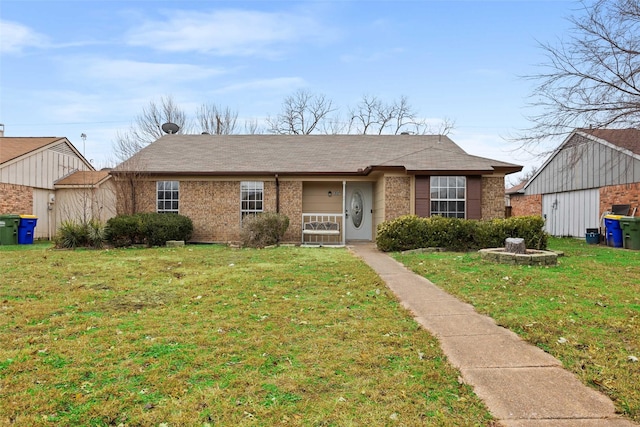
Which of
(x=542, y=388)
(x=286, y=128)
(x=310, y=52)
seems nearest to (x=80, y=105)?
(x=310, y=52)

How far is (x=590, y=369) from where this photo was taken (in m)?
3.31

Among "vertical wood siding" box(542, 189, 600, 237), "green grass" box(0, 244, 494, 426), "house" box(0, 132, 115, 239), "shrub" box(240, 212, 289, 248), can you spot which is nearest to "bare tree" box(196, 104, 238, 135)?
"house" box(0, 132, 115, 239)

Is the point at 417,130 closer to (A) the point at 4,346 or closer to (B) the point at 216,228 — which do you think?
(B) the point at 216,228

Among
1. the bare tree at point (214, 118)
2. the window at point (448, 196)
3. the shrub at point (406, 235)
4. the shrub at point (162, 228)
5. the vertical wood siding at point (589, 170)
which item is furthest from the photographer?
the bare tree at point (214, 118)

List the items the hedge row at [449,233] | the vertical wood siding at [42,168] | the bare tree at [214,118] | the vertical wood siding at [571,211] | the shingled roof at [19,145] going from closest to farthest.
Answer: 1. the hedge row at [449,233]
2. the vertical wood siding at [42,168]
3. the shingled roof at [19,145]
4. the vertical wood siding at [571,211]
5. the bare tree at [214,118]

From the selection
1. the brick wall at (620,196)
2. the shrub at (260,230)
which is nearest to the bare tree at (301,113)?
the shrub at (260,230)

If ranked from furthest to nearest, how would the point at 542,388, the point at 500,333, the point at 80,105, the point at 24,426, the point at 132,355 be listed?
the point at 80,105
the point at 500,333
the point at 132,355
the point at 542,388
the point at 24,426

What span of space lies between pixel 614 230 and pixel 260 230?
1223cm

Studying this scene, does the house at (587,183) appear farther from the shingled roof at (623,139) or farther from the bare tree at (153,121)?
the bare tree at (153,121)

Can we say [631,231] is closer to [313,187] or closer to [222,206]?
[313,187]

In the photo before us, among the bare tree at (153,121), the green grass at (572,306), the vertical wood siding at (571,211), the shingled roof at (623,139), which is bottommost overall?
the green grass at (572,306)

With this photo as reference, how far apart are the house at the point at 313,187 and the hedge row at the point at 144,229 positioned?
1.46 m

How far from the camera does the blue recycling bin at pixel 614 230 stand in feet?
44.7

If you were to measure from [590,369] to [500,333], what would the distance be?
1005 millimetres
